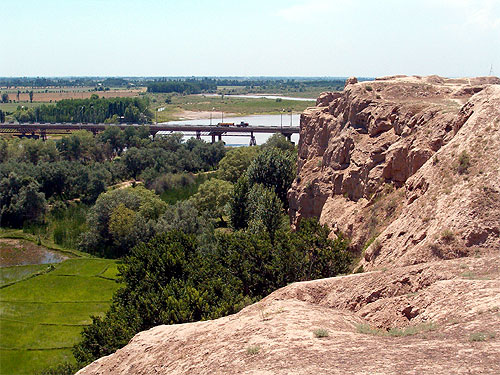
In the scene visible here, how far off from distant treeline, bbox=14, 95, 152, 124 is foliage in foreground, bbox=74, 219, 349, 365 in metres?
122

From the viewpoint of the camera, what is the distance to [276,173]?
46.6 meters

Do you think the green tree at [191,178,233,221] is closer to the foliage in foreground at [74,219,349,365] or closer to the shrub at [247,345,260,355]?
the foliage in foreground at [74,219,349,365]

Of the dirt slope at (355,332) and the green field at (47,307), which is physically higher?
the dirt slope at (355,332)

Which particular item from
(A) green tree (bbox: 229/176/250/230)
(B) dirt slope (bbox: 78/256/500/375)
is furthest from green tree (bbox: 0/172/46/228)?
(B) dirt slope (bbox: 78/256/500/375)

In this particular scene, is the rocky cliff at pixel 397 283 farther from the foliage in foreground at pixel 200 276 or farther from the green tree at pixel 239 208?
the green tree at pixel 239 208

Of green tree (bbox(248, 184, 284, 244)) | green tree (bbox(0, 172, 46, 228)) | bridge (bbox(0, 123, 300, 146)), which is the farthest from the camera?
bridge (bbox(0, 123, 300, 146))

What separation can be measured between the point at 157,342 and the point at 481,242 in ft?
39.9

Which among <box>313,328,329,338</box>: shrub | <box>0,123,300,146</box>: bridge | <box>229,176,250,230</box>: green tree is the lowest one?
<box>229,176,250,230</box>: green tree

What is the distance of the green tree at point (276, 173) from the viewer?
46344 millimetres

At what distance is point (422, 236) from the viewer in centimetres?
1944

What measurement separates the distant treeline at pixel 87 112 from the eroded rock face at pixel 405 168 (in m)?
113

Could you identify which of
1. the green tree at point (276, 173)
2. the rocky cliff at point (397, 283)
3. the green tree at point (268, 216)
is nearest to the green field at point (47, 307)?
the green tree at point (268, 216)

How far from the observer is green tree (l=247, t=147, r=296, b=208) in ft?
152

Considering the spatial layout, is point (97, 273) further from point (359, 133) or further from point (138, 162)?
point (138, 162)
